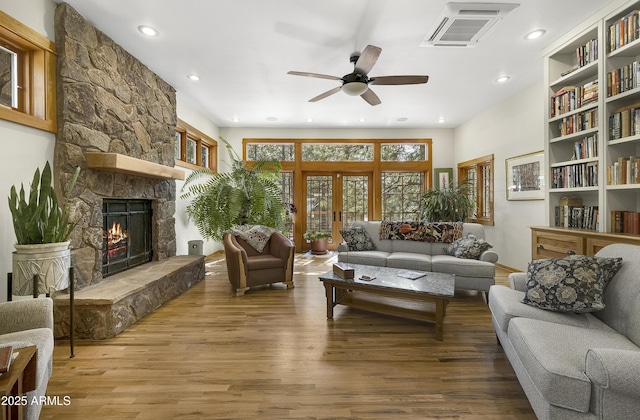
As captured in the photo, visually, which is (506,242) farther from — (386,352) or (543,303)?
(386,352)

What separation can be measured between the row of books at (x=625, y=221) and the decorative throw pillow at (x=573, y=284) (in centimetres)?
102

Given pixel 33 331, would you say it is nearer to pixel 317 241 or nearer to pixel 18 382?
pixel 18 382

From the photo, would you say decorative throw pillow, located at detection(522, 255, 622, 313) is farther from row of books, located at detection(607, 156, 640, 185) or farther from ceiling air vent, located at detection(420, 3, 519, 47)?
ceiling air vent, located at detection(420, 3, 519, 47)

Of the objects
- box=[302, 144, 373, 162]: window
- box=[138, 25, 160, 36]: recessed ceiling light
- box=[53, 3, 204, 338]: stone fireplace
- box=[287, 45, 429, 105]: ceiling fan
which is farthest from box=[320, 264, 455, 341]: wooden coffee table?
box=[302, 144, 373, 162]: window

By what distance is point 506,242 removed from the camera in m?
4.96

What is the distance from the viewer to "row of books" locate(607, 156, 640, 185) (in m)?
2.45

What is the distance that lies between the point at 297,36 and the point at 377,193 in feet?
13.9

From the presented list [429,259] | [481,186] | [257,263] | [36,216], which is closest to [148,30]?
[36,216]

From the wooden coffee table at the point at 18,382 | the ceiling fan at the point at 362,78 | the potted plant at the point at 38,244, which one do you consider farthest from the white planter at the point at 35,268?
the ceiling fan at the point at 362,78

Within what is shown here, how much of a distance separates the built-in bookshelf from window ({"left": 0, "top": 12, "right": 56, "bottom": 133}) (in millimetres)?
4872

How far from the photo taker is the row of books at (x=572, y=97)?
278cm

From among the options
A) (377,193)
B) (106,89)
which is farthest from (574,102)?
(106,89)

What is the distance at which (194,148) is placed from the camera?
5.71 meters

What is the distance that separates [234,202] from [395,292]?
10.0ft
